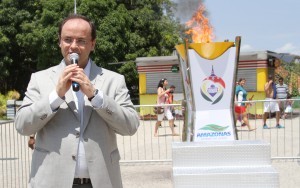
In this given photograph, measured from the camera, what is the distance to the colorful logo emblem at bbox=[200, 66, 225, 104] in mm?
6730

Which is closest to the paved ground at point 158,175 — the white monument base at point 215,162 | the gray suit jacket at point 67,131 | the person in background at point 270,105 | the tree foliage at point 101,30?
the person in background at point 270,105

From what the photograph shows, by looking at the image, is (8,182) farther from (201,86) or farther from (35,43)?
(35,43)

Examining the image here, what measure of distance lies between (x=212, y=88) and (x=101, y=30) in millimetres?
18637

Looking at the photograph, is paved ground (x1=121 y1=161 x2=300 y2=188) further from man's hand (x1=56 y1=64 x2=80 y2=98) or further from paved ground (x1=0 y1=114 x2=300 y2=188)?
man's hand (x1=56 y1=64 x2=80 y2=98)

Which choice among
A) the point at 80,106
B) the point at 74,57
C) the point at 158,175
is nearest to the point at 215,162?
the point at 80,106

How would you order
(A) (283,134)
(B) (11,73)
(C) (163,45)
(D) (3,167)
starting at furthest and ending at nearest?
(B) (11,73), (C) (163,45), (A) (283,134), (D) (3,167)

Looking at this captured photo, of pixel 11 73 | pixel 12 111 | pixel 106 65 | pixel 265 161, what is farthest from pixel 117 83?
pixel 11 73

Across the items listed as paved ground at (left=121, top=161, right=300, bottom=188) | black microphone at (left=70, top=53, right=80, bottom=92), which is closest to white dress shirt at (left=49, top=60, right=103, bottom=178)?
black microphone at (left=70, top=53, right=80, bottom=92)

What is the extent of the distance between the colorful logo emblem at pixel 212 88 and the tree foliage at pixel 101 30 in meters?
17.7

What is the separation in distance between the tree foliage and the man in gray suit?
2162 cm

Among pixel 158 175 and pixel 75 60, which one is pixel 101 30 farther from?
A: pixel 75 60

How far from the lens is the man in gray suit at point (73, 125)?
8.35 ft

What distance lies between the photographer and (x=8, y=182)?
24.3 ft

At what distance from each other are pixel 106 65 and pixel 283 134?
14.2 metres
